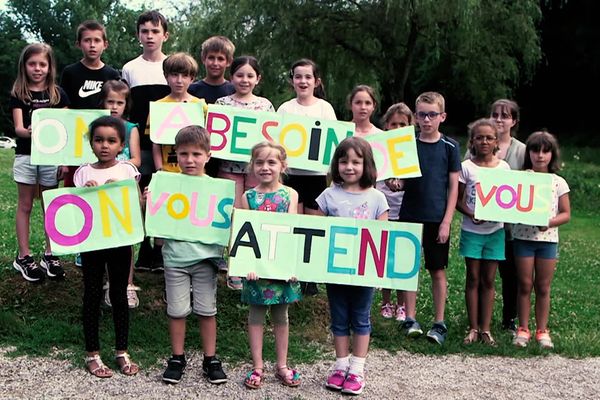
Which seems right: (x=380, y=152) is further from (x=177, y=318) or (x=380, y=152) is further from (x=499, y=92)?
(x=499, y=92)

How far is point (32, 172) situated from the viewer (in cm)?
602

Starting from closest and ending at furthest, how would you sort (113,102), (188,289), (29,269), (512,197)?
1. (188,289)
2. (113,102)
3. (512,197)
4. (29,269)

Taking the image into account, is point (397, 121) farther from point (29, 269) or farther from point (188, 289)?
point (29, 269)

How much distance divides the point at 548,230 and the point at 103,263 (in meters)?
3.61

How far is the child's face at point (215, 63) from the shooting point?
19.4ft

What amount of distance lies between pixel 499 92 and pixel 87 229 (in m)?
20.1

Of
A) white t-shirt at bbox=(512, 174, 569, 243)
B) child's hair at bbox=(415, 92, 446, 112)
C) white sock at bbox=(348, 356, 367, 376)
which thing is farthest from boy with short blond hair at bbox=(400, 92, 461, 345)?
white sock at bbox=(348, 356, 367, 376)

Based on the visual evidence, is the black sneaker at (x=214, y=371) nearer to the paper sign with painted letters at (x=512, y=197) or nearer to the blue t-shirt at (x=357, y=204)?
the blue t-shirt at (x=357, y=204)

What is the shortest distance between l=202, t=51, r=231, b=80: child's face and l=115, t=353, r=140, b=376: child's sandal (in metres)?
2.48

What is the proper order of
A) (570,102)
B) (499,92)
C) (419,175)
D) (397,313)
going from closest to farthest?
(419,175)
(397,313)
(499,92)
(570,102)

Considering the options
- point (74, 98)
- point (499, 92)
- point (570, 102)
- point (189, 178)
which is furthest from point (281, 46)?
point (570, 102)

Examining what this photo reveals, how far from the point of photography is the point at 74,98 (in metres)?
6.07

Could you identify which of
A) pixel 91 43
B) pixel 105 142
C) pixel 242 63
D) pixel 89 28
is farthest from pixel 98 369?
pixel 89 28

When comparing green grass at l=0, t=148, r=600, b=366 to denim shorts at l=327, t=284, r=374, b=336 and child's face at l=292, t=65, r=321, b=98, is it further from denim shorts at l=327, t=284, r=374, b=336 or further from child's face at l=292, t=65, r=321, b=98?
child's face at l=292, t=65, r=321, b=98
